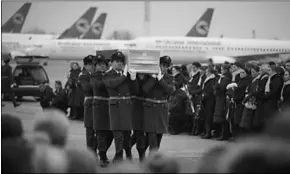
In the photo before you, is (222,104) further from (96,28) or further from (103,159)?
(96,28)

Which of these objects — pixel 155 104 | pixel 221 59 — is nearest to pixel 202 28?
pixel 221 59

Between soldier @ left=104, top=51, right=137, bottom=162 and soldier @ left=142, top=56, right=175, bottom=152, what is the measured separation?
0.25 metres

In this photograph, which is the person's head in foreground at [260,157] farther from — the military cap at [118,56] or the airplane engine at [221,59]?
the airplane engine at [221,59]

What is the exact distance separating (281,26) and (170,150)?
4.24m

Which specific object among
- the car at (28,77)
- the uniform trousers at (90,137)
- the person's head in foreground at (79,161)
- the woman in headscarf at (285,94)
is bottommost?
the car at (28,77)

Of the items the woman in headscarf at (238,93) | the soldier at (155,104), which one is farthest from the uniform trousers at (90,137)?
the woman in headscarf at (238,93)

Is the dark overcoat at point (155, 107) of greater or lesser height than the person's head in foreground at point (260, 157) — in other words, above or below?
below

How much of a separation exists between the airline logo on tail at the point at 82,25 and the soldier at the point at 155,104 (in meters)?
48.0

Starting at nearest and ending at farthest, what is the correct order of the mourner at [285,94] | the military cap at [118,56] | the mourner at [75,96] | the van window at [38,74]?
the military cap at [118,56] < the mourner at [285,94] < the mourner at [75,96] < the van window at [38,74]

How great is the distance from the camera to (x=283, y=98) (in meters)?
11.5

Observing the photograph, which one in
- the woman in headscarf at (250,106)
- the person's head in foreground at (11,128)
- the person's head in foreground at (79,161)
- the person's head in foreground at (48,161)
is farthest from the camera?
the woman in headscarf at (250,106)

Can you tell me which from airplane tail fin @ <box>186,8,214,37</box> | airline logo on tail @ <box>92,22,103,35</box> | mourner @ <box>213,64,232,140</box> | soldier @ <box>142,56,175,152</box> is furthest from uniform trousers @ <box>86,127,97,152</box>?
airline logo on tail @ <box>92,22,103,35</box>

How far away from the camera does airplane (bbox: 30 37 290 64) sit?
40250 millimetres

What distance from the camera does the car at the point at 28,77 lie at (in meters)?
23.3
